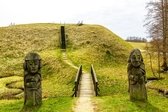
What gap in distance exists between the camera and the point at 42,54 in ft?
199

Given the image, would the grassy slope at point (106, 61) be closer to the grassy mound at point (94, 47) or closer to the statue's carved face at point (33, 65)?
the grassy mound at point (94, 47)

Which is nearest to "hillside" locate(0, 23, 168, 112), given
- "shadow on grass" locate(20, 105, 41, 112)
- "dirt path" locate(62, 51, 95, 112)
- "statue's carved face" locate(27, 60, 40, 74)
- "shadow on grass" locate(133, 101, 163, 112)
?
"shadow on grass" locate(133, 101, 163, 112)

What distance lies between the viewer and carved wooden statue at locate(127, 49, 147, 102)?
25094mm

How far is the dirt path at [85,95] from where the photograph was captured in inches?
931

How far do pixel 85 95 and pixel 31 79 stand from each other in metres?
8.56

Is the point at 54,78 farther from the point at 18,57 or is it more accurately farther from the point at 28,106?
the point at 28,106

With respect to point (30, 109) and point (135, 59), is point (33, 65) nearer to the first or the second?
point (30, 109)

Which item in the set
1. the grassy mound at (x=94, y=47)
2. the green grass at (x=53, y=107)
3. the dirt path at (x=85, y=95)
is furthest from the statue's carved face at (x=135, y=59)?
the grassy mound at (x=94, y=47)

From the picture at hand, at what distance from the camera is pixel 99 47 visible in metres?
63.0

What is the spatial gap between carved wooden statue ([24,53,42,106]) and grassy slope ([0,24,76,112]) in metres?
3.92

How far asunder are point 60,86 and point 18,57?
66.0ft

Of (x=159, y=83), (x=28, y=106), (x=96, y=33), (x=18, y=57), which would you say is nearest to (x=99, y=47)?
(x=96, y=33)

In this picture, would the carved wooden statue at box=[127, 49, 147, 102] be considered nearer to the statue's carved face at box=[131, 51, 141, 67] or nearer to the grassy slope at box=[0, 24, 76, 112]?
the statue's carved face at box=[131, 51, 141, 67]

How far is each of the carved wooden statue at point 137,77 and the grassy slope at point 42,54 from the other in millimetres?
4981
